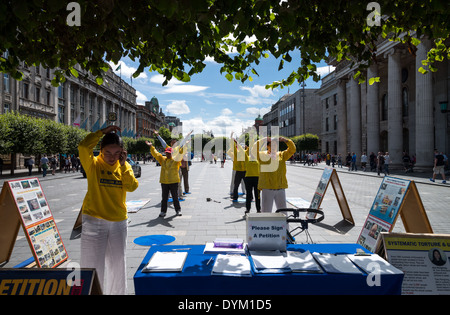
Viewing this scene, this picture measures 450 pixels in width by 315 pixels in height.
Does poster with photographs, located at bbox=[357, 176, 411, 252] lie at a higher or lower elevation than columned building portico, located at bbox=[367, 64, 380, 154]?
lower

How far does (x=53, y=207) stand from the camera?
10.4m

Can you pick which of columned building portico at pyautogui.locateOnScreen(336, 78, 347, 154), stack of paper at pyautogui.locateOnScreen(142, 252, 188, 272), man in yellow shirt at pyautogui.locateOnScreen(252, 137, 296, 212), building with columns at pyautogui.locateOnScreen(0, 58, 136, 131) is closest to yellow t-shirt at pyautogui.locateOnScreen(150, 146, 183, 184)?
man in yellow shirt at pyautogui.locateOnScreen(252, 137, 296, 212)

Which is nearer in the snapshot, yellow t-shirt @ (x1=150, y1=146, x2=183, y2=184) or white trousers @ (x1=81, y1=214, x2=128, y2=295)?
white trousers @ (x1=81, y1=214, x2=128, y2=295)

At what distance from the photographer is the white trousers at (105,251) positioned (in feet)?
10.4

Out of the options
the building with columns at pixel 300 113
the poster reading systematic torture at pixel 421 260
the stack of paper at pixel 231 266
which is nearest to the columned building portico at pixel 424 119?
the poster reading systematic torture at pixel 421 260

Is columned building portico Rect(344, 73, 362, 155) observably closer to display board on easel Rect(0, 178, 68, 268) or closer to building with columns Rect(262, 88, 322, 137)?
building with columns Rect(262, 88, 322, 137)

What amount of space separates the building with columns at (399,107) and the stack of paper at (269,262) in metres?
16.5

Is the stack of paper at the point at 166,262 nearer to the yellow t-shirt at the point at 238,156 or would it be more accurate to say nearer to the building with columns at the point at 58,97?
the yellow t-shirt at the point at 238,156

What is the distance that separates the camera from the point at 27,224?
171 inches

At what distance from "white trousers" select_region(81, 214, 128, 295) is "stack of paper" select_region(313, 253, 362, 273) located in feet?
7.16

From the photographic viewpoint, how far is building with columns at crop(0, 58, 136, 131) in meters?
36.6

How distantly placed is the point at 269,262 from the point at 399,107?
31329 mm

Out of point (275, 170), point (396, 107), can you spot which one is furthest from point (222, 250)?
point (396, 107)
